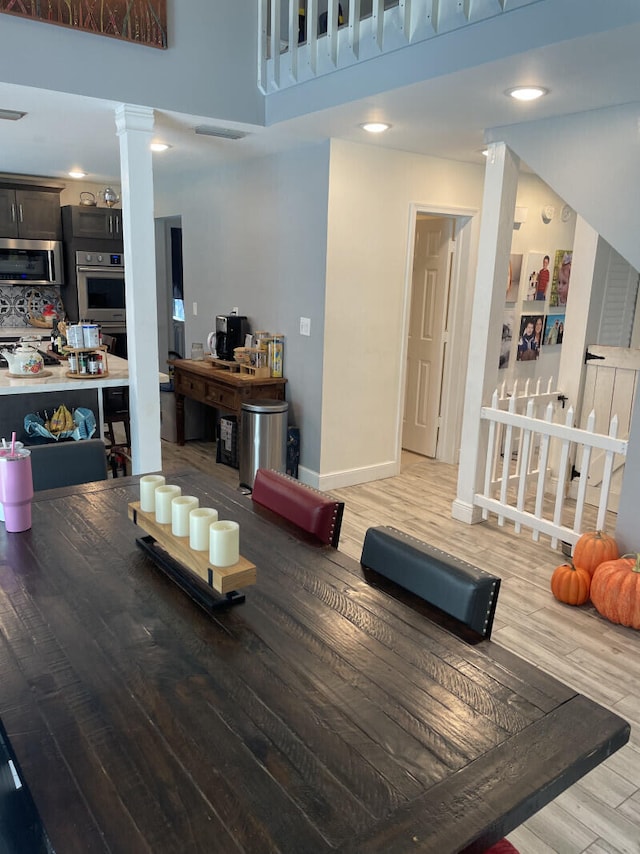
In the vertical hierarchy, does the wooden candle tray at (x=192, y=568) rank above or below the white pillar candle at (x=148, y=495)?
below

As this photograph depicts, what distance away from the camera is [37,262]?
6.55 m

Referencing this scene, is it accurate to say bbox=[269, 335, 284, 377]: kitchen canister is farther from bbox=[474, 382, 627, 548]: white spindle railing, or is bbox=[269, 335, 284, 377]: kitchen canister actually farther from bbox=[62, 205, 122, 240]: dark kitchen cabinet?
bbox=[62, 205, 122, 240]: dark kitchen cabinet

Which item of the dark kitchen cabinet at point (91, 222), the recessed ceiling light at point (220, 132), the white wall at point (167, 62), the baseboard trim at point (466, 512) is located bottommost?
the baseboard trim at point (466, 512)

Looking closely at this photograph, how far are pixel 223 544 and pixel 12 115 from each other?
3527mm

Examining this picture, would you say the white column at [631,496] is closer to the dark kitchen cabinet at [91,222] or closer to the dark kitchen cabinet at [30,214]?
the dark kitchen cabinet at [91,222]

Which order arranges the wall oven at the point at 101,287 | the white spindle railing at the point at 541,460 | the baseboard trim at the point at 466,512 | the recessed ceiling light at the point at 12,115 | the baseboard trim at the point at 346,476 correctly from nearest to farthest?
the white spindle railing at the point at 541,460 → the recessed ceiling light at the point at 12,115 → the baseboard trim at the point at 466,512 → the baseboard trim at the point at 346,476 → the wall oven at the point at 101,287

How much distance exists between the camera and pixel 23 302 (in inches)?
271

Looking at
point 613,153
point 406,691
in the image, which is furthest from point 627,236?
point 406,691

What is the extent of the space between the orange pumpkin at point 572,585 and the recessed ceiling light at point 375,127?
271 cm

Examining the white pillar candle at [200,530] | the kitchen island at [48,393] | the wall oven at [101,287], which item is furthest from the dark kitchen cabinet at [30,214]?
the white pillar candle at [200,530]

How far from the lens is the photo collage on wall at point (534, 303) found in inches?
212

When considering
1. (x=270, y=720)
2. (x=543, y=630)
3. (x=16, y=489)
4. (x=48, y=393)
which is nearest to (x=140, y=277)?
(x=48, y=393)


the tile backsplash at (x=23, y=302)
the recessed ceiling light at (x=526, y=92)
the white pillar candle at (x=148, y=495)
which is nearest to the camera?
the white pillar candle at (x=148, y=495)

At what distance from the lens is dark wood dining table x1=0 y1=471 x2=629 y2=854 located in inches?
38.7
